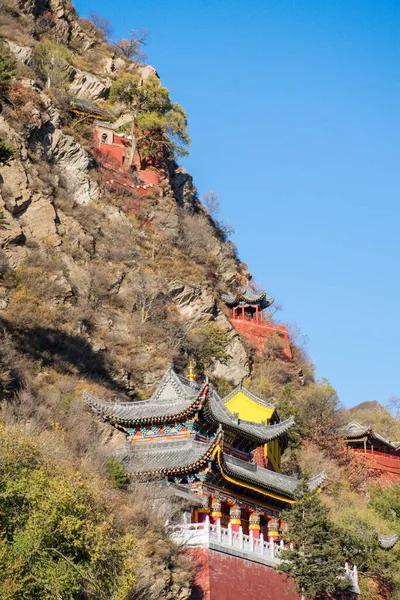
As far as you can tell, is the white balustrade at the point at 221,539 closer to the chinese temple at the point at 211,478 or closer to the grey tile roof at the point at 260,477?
the chinese temple at the point at 211,478

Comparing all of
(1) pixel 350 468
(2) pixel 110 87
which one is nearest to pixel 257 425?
(1) pixel 350 468

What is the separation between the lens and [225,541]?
28297mm

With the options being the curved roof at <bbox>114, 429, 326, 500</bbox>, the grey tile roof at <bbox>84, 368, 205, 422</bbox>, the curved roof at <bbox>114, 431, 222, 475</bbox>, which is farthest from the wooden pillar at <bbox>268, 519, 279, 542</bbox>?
the grey tile roof at <bbox>84, 368, 205, 422</bbox>

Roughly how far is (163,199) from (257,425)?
95.4 ft

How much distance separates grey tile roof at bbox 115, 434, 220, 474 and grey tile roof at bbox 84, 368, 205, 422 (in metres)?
1.07

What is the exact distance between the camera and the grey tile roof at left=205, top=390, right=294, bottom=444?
3375cm

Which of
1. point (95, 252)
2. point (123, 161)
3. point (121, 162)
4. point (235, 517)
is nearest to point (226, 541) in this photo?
point (235, 517)

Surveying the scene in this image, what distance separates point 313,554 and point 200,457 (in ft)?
15.9

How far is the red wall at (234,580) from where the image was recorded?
26891mm

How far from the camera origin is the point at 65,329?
141ft

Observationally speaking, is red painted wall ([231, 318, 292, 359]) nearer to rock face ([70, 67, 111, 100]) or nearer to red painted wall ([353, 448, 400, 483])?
red painted wall ([353, 448, 400, 483])

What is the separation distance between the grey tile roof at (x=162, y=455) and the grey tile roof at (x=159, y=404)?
1.07 metres

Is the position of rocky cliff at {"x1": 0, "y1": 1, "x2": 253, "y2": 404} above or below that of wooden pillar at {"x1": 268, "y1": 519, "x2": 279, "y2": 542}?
above

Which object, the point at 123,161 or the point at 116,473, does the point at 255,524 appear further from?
the point at 123,161
